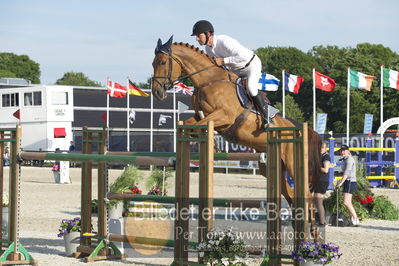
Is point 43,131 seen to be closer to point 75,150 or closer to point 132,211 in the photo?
point 75,150

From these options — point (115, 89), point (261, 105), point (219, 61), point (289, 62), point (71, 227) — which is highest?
point (289, 62)

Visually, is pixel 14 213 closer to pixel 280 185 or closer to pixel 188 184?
pixel 188 184

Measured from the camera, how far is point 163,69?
7.65 metres

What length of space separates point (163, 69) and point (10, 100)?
→ 31.1 metres

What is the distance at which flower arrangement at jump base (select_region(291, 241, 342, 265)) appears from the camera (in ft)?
17.7

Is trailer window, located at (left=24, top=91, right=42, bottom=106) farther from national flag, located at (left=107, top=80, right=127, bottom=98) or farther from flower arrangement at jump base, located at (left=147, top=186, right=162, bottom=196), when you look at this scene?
flower arrangement at jump base, located at (left=147, top=186, right=162, bottom=196)

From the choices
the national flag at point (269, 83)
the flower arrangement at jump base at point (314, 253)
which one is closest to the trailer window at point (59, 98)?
the national flag at point (269, 83)

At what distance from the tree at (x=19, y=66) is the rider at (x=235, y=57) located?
79109 millimetres

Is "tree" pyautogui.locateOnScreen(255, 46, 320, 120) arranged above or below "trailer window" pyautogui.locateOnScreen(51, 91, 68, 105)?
above

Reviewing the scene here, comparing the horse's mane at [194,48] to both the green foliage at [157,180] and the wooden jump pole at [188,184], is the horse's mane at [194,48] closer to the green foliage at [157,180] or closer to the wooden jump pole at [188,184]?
the wooden jump pole at [188,184]

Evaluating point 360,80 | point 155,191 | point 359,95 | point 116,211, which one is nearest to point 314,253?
point 116,211

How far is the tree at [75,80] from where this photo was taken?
291 ft

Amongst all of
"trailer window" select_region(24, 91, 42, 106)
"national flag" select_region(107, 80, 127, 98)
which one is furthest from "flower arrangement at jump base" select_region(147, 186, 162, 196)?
"trailer window" select_region(24, 91, 42, 106)

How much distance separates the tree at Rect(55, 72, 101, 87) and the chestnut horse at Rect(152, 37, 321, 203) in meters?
82.0
